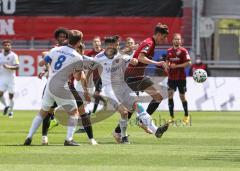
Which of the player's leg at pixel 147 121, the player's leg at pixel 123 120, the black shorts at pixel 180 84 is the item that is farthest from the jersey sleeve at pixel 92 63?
the black shorts at pixel 180 84

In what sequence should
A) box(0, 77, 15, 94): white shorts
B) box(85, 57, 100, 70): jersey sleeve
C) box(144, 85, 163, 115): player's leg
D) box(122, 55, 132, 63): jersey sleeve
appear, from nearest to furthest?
box(122, 55, 132, 63): jersey sleeve
box(144, 85, 163, 115): player's leg
box(85, 57, 100, 70): jersey sleeve
box(0, 77, 15, 94): white shorts

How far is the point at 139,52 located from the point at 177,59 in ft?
22.7

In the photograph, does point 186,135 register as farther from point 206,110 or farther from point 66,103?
point 206,110

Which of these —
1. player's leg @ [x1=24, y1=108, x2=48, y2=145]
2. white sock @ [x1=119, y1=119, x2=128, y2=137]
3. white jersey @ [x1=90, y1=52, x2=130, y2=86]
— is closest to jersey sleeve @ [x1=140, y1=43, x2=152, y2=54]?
white jersey @ [x1=90, y1=52, x2=130, y2=86]

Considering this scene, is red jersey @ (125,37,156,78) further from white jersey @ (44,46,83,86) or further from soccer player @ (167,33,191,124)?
soccer player @ (167,33,191,124)

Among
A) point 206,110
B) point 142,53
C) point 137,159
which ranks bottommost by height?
point 206,110

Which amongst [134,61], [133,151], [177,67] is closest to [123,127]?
[134,61]

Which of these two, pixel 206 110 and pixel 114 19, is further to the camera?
pixel 114 19

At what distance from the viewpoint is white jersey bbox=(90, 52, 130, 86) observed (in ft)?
57.1

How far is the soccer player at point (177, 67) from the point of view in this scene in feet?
76.5

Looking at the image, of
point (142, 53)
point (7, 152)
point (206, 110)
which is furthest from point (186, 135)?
point (206, 110)

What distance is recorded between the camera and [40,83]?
98.8ft

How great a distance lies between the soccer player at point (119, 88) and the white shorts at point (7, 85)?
10049mm

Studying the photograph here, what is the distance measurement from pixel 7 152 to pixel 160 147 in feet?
9.63
